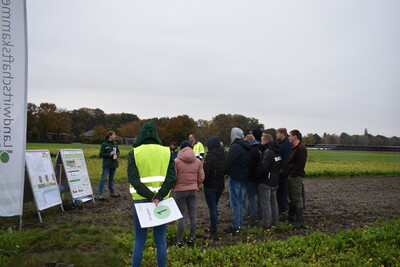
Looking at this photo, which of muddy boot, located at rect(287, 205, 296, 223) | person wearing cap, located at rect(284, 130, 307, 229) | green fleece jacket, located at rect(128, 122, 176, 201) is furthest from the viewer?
muddy boot, located at rect(287, 205, 296, 223)

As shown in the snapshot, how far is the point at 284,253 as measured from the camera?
593 cm

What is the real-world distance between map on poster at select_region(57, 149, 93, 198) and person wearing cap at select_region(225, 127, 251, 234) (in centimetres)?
500

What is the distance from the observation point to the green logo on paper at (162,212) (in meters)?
4.62

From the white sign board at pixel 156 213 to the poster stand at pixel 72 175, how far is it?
603 centimetres

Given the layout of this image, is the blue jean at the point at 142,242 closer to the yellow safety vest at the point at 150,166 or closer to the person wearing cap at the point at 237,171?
the yellow safety vest at the point at 150,166

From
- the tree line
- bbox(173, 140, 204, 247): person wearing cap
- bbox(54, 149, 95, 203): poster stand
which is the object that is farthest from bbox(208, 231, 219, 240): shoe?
the tree line

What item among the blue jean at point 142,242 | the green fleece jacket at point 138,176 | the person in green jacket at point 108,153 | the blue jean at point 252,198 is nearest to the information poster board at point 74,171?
the person in green jacket at point 108,153

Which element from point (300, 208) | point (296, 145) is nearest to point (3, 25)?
point (296, 145)

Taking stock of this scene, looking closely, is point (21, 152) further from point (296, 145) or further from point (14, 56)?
point (296, 145)

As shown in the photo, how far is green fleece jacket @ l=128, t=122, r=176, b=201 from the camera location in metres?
4.61

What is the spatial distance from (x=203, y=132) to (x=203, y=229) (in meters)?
106

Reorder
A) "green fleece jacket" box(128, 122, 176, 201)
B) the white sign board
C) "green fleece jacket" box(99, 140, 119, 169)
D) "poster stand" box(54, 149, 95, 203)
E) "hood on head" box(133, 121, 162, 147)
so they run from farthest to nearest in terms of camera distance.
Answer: "green fleece jacket" box(99, 140, 119, 169) → "poster stand" box(54, 149, 95, 203) → "hood on head" box(133, 121, 162, 147) → "green fleece jacket" box(128, 122, 176, 201) → the white sign board

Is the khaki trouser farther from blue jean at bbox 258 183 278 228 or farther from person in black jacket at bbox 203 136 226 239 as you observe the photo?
person in black jacket at bbox 203 136 226 239

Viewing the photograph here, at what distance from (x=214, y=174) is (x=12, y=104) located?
460 cm
